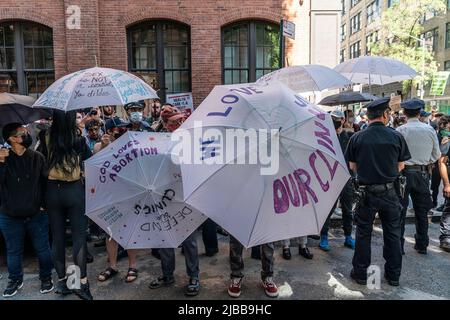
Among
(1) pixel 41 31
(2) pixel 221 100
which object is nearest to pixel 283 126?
(2) pixel 221 100

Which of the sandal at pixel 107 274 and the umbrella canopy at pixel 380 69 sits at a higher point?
the umbrella canopy at pixel 380 69

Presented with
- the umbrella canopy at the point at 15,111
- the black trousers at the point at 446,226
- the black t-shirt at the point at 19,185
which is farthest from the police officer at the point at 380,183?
the umbrella canopy at the point at 15,111

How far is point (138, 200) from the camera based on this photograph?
3.44m

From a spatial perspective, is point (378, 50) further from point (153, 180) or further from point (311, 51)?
point (153, 180)

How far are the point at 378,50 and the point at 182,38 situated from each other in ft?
60.7

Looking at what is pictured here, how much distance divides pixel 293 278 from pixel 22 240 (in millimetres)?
3156

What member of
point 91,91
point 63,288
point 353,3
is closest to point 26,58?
point 91,91

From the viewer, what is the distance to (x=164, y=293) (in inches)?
158

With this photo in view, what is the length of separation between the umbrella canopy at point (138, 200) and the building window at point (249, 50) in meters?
8.13

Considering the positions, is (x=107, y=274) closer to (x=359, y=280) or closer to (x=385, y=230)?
(x=359, y=280)

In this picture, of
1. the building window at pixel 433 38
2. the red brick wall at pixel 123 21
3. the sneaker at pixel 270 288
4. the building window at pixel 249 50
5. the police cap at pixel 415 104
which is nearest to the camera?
the sneaker at pixel 270 288

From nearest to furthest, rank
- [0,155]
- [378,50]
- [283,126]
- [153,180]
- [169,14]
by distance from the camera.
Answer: [283,126] → [153,180] → [0,155] → [169,14] → [378,50]

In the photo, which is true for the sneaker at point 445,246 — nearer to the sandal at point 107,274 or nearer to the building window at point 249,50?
the sandal at point 107,274

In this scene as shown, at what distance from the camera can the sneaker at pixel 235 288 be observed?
3908 mm
